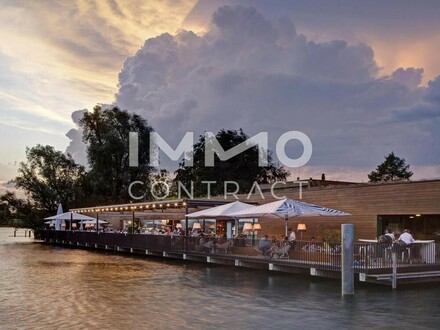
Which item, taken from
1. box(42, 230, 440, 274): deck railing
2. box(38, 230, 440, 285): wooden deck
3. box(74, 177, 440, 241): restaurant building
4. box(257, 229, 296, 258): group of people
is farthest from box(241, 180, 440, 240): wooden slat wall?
box(38, 230, 440, 285): wooden deck

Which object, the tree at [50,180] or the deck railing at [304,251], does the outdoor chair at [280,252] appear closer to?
the deck railing at [304,251]

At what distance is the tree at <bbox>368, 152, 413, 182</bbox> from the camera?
263ft

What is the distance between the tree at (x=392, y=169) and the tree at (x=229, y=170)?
13.4 m

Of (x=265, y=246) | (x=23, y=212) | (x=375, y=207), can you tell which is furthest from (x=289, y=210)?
(x=23, y=212)

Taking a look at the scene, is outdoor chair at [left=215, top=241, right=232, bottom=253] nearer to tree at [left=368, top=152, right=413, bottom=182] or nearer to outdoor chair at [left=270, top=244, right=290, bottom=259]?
outdoor chair at [left=270, top=244, right=290, bottom=259]

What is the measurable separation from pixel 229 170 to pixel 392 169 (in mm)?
22934

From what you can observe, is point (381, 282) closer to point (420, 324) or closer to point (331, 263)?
point (331, 263)

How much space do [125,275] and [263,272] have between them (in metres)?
5.66

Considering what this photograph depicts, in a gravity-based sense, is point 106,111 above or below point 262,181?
above

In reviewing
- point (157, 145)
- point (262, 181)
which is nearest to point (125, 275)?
point (157, 145)

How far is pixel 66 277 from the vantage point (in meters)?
21.8

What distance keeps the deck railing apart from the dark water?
703 millimetres

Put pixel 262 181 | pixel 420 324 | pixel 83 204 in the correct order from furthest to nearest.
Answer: pixel 262 181, pixel 83 204, pixel 420 324

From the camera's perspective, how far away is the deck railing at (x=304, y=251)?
62.1 feet
